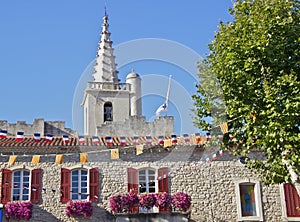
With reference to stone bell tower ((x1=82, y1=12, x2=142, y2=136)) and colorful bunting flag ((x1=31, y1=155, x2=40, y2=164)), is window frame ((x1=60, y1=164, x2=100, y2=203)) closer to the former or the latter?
colorful bunting flag ((x1=31, y1=155, x2=40, y2=164))

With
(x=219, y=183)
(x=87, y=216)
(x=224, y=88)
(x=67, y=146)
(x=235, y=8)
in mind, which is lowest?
(x=87, y=216)

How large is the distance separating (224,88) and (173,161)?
222 inches

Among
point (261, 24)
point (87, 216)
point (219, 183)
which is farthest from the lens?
point (219, 183)

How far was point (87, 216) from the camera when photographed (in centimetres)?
1828

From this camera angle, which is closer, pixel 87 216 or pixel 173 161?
pixel 87 216

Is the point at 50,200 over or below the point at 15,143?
below

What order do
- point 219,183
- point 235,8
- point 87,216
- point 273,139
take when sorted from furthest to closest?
point 219,183, point 87,216, point 235,8, point 273,139

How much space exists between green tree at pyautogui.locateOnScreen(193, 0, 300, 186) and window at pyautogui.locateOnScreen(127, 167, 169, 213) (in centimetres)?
462

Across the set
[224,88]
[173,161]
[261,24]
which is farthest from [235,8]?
[173,161]

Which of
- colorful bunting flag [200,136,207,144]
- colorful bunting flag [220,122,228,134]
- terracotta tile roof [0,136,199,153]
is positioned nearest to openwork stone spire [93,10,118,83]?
terracotta tile roof [0,136,199,153]

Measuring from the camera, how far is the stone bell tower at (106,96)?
37.5 metres

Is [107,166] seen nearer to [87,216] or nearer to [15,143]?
[87,216]

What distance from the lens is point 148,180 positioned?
1933 cm

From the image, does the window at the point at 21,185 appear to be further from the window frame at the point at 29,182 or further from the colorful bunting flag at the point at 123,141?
the colorful bunting flag at the point at 123,141
